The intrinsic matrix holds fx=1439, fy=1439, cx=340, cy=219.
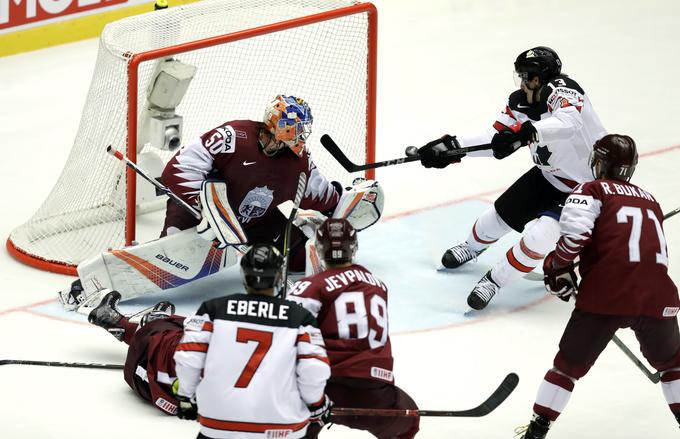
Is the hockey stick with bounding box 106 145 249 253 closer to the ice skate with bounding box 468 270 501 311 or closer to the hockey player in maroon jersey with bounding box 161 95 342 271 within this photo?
the hockey player in maroon jersey with bounding box 161 95 342 271

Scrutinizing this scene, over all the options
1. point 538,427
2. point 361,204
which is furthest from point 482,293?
point 538,427

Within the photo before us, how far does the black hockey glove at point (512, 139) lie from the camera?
5.93 meters

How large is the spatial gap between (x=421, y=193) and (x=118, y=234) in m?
1.84

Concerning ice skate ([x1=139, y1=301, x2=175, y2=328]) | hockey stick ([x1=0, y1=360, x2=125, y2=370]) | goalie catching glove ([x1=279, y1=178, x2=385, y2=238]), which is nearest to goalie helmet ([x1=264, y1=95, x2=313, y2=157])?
goalie catching glove ([x1=279, y1=178, x2=385, y2=238])

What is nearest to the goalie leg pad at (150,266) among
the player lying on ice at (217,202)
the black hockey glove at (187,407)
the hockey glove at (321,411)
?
the player lying on ice at (217,202)

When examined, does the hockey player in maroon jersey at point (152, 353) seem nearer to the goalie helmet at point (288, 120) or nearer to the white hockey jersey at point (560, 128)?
the goalie helmet at point (288, 120)

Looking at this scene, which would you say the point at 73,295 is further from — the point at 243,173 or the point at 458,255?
the point at 458,255

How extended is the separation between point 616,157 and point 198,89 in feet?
9.29

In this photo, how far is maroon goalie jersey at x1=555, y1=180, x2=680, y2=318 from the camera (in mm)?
4727

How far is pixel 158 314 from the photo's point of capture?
531cm

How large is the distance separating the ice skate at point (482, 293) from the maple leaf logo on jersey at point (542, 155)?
54 cm

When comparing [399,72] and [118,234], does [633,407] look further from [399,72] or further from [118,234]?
[399,72]

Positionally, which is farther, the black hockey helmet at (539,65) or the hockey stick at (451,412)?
the black hockey helmet at (539,65)

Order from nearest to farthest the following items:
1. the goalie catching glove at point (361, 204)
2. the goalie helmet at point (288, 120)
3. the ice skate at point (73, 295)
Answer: the goalie helmet at point (288, 120) → the ice skate at point (73, 295) → the goalie catching glove at point (361, 204)
